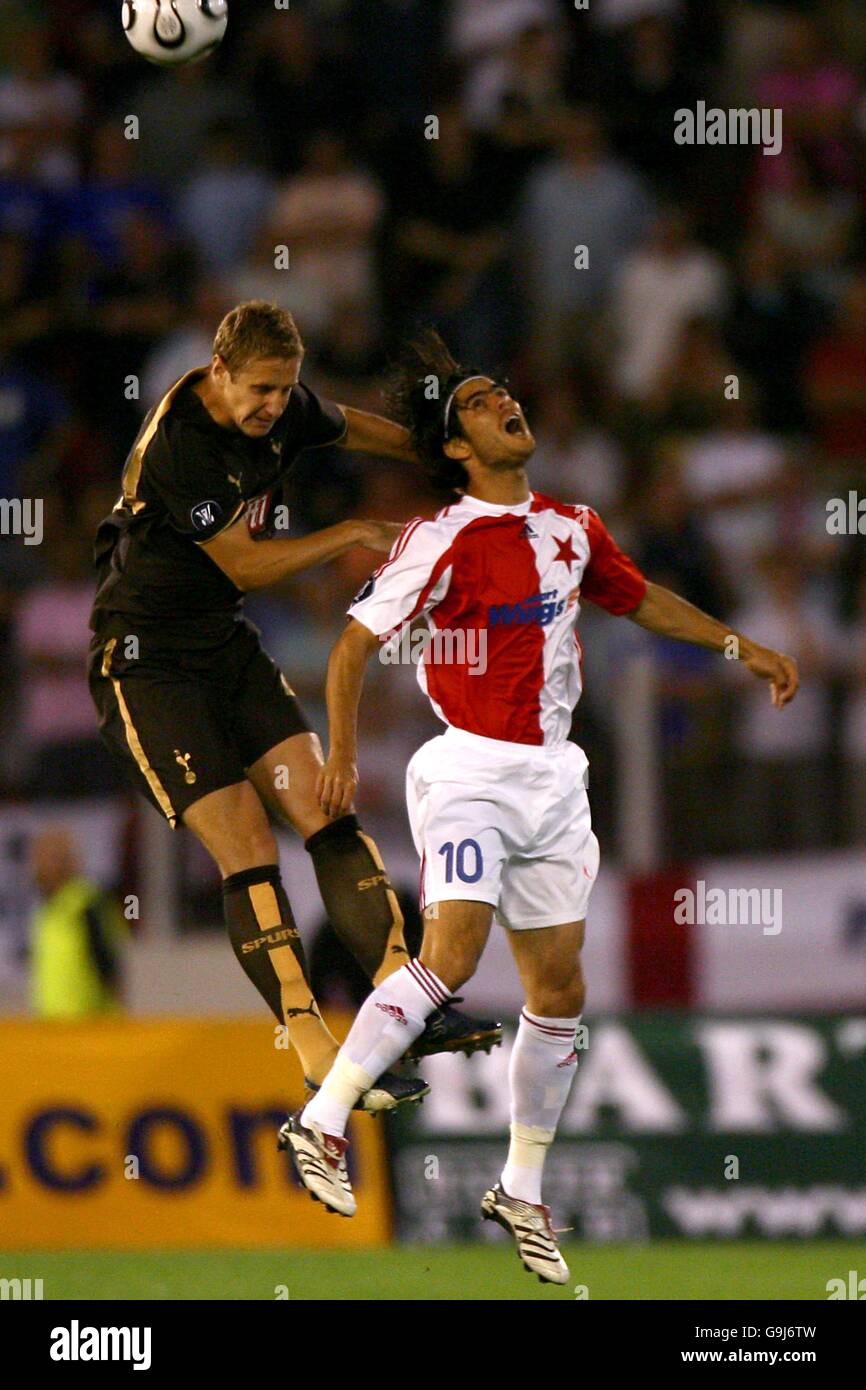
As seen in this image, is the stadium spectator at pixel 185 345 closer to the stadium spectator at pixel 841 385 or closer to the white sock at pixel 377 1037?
the stadium spectator at pixel 841 385

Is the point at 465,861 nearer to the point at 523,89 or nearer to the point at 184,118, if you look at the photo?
the point at 523,89

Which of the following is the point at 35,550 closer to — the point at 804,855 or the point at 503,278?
the point at 503,278

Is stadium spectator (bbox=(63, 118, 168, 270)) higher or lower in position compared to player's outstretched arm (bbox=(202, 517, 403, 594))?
higher

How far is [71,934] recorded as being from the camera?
1173cm

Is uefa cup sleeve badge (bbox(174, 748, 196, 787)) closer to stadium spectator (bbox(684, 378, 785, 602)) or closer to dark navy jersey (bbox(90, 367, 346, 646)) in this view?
dark navy jersey (bbox(90, 367, 346, 646))

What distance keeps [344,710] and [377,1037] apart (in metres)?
0.98

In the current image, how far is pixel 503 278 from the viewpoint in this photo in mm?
13578

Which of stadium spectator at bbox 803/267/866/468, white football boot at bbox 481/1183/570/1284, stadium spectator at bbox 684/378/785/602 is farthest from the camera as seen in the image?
stadium spectator at bbox 803/267/866/468

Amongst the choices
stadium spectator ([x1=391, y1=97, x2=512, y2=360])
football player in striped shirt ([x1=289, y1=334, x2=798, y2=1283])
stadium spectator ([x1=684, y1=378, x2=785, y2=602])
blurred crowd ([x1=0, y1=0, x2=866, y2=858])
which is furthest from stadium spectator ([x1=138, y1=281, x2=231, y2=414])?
football player in striped shirt ([x1=289, y1=334, x2=798, y2=1283])

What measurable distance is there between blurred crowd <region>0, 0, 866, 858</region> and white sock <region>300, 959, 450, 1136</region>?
4.44 m

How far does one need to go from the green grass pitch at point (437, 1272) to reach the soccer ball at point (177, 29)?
447 centimetres

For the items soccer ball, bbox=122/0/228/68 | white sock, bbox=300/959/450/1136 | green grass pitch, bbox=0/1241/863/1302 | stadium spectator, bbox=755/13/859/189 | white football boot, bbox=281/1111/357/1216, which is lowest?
green grass pitch, bbox=0/1241/863/1302

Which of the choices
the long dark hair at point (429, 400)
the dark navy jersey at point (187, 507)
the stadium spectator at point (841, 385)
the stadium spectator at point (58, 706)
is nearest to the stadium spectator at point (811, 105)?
the stadium spectator at point (841, 385)

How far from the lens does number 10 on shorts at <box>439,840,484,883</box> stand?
291 inches
